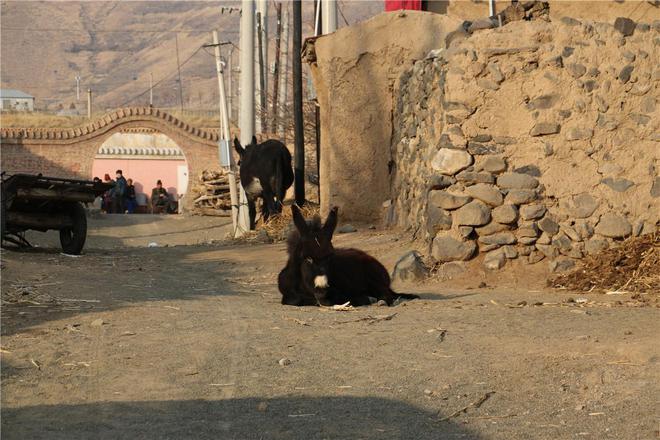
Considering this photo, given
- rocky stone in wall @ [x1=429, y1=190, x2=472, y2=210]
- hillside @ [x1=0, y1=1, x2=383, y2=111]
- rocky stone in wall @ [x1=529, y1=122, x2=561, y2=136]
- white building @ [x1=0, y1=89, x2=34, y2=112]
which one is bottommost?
rocky stone in wall @ [x1=429, y1=190, x2=472, y2=210]

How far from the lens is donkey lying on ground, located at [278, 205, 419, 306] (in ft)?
31.9

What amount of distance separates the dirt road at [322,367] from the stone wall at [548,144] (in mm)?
1310

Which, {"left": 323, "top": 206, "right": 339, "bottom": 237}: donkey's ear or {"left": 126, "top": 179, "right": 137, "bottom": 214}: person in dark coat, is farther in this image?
{"left": 126, "top": 179, "right": 137, "bottom": 214}: person in dark coat

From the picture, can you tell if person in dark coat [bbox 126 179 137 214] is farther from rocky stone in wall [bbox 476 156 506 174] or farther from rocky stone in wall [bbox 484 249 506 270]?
rocky stone in wall [bbox 484 249 506 270]

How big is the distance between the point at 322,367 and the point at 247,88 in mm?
19064

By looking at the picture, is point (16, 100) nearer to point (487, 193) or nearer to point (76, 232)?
point (76, 232)

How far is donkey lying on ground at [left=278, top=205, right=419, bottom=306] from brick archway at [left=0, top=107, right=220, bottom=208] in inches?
1443

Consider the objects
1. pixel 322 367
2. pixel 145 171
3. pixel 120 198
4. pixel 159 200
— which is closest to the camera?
pixel 322 367

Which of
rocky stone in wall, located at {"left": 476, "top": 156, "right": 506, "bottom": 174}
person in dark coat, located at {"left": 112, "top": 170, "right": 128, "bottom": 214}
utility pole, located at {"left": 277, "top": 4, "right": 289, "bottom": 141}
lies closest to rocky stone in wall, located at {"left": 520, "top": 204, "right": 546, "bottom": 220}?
rocky stone in wall, located at {"left": 476, "top": 156, "right": 506, "bottom": 174}

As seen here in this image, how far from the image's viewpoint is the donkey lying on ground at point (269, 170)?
23.5 m

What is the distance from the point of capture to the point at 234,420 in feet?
19.0

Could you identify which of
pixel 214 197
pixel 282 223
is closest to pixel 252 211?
pixel 282 223

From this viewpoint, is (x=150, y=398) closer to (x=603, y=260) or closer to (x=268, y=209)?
(x=603, y=260)

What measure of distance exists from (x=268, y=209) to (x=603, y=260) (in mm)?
13085
